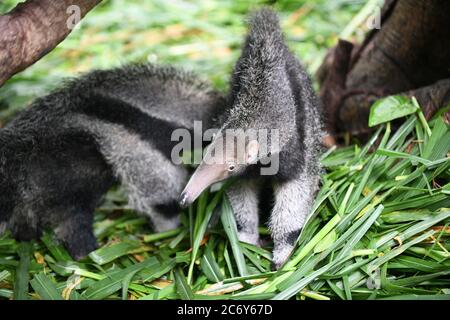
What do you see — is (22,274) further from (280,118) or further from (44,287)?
(280,118)

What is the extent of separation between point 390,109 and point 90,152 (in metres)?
2.37

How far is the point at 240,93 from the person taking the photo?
3.09 m

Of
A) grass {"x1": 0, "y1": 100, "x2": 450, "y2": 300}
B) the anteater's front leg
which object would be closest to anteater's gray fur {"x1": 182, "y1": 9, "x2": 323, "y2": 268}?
the anteater's front leg

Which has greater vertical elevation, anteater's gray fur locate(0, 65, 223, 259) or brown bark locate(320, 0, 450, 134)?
brown bark locate(320, 0, 450, 134)

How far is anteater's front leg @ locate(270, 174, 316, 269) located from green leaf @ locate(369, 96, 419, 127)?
0.92 m

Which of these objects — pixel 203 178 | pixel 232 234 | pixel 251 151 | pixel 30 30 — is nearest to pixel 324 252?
pixel 232 234

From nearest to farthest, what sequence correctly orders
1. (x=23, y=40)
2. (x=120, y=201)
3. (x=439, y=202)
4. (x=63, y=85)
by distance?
(x=23, y=40)
(x=439, y=202)
(x=63, y=85)
(x=120, y=201)

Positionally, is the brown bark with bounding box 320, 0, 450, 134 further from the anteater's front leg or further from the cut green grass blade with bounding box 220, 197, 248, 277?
the cut green grass blade with bounding box 220, 197, 248, 277

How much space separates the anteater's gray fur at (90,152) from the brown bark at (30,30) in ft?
3.35

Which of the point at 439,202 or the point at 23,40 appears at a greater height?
the point at 23,40

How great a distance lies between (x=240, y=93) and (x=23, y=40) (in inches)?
50.7

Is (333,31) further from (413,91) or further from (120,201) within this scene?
(120,201)

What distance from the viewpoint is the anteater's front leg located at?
3.31 metres

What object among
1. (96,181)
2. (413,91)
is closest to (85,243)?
(96,181)
